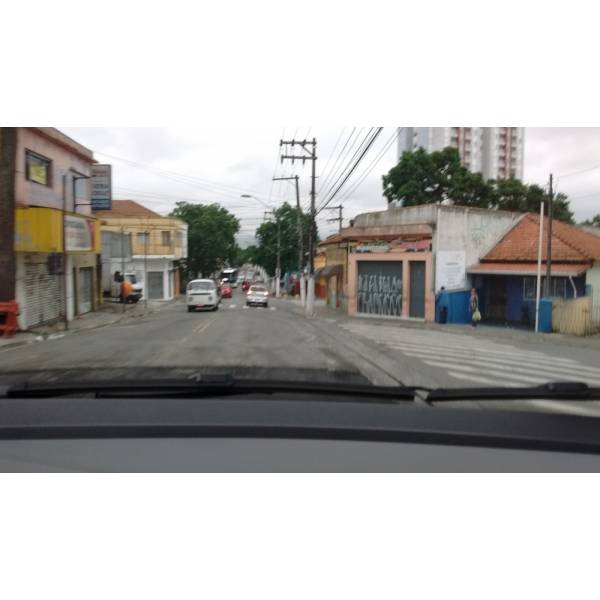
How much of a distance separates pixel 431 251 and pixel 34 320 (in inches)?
99.1

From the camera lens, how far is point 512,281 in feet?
8.27

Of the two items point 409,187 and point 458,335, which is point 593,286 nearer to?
point 458,335

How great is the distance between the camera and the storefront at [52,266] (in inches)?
73.5

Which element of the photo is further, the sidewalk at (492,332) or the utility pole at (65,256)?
the sidewalk at (492,332)

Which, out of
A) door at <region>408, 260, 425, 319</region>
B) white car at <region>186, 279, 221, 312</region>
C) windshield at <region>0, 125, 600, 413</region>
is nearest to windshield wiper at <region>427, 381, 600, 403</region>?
windshield at <region>0, 125, 600, 413</region>

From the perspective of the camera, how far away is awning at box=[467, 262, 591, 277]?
261cm

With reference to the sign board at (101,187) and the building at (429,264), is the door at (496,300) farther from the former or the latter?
the sign board at (101,187)

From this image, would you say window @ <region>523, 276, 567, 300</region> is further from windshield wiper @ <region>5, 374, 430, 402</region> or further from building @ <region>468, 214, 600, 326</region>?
windshield wiper @ <region>5, 374, 430, 402</region>

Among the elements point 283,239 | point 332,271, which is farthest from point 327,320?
point 283,239

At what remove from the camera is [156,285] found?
2990mm

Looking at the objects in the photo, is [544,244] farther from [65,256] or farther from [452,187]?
[65,256]

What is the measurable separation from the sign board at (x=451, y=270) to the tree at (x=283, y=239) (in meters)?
1.46

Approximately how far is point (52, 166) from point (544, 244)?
2324 mm

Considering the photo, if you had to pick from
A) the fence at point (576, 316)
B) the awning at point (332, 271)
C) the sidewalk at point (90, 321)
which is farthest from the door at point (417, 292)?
the awning at point (332, 271)
